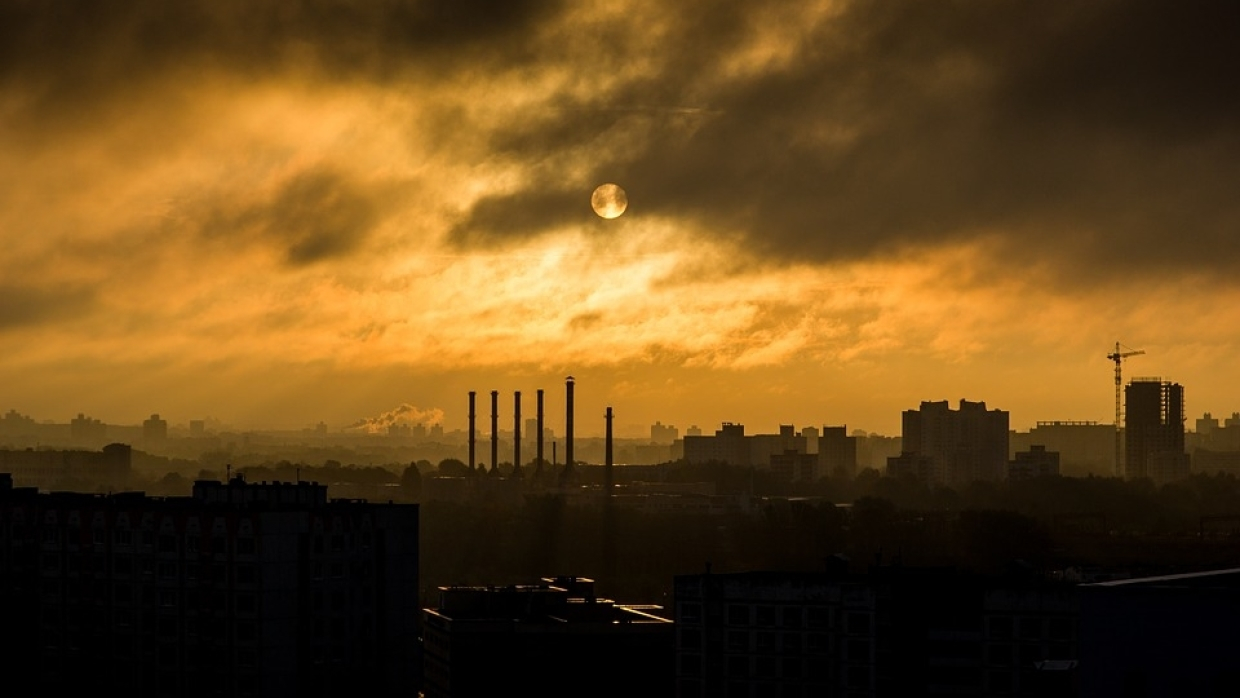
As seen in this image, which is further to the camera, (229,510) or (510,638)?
(510,638)

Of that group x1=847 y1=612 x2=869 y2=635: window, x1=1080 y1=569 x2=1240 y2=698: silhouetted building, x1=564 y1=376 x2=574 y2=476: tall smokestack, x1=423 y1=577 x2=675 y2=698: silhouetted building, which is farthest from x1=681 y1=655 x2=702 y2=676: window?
x1=564 y1=376 x2=574 y2=476: tall smokestack

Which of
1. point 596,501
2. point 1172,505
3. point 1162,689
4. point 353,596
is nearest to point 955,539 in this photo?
point 596,501

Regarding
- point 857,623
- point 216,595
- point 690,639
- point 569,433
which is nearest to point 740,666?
point 690,639

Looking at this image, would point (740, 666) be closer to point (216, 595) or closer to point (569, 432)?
point (216, 595)

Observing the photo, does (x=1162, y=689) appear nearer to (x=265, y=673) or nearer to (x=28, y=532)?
(x=265, y=673)

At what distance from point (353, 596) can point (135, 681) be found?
18.2ft

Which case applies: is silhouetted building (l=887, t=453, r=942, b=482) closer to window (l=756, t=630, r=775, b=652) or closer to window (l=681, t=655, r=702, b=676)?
window (l=681, t=655, r=702, b=676)

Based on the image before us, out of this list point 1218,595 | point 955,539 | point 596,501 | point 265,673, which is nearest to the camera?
point 1218,595

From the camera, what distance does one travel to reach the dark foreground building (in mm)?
44219

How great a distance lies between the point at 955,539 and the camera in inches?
3942

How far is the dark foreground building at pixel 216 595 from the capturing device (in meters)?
44.2

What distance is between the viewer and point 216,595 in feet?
146

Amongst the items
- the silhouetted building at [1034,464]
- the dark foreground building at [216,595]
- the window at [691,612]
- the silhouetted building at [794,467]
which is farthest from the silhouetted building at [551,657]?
the silhouetted building at [1034,464]

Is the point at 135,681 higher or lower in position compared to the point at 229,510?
lower
